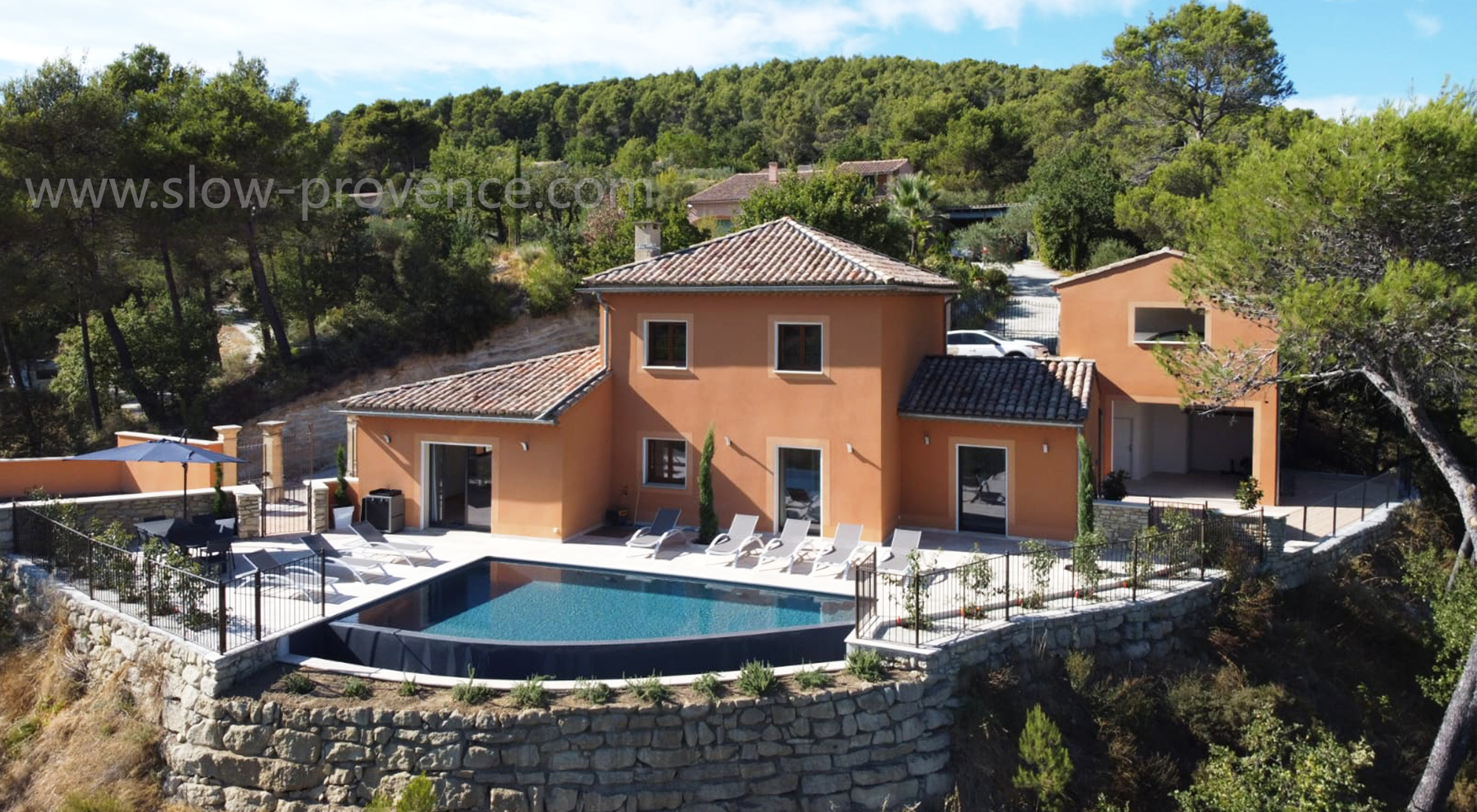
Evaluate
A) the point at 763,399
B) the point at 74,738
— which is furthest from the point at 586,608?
the point at 74,738

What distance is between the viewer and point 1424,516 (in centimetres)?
2278

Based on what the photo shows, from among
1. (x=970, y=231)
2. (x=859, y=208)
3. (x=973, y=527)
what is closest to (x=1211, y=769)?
(x=973, y=527)

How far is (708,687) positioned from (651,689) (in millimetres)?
735

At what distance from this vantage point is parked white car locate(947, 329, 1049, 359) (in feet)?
103

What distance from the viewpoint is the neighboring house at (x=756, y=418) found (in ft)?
65.5

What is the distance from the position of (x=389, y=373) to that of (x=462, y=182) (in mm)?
12996

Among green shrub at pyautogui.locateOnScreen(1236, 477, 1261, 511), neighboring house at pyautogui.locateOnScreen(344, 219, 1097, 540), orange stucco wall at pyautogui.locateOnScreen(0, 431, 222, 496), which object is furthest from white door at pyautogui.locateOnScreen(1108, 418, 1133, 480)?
orange stucco wall at pyautogui.locateOnScreen(0, 431, 222, 496)

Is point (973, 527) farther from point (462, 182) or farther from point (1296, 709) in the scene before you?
point (462, 182)

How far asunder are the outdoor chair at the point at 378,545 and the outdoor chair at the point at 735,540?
528 centimetres

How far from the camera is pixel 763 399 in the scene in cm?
2086

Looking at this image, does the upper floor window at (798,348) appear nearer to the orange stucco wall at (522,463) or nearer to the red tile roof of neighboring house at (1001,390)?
the red tile roof of neighboring house at (1001,390)

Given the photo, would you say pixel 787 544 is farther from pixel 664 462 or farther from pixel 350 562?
pixel 350 562

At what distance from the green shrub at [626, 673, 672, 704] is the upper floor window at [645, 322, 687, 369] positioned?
959 cm

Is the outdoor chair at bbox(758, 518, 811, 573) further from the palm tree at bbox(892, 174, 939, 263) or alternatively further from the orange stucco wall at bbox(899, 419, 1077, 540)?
the palm tree at bbox(892, 174, 939, 263)
